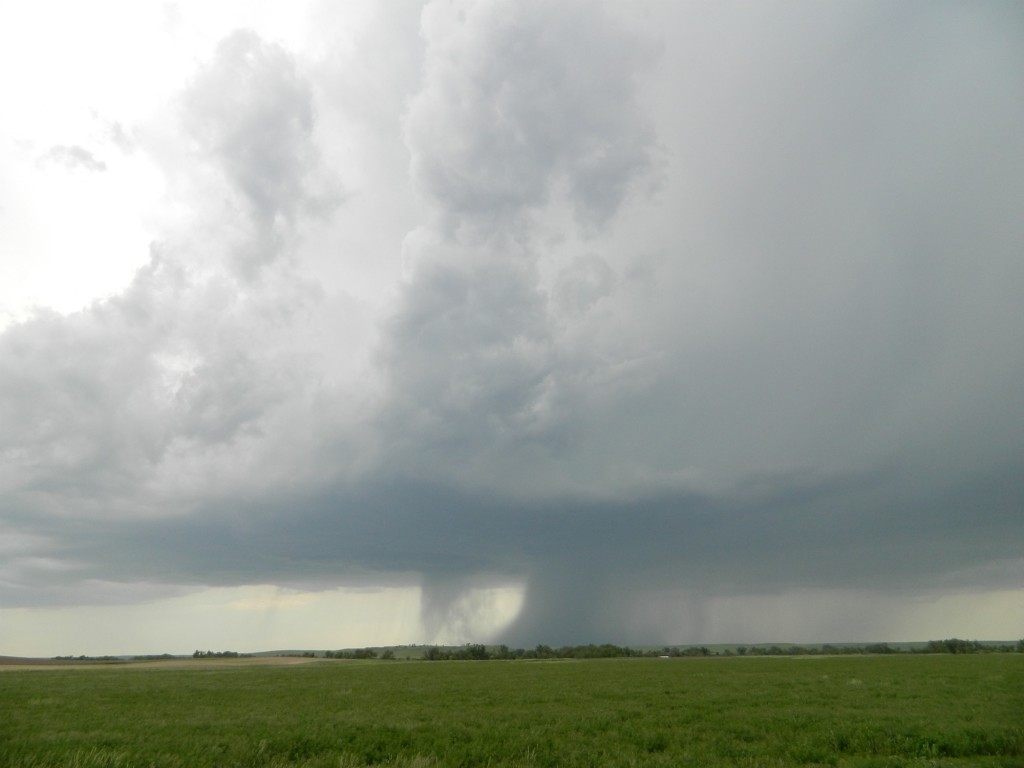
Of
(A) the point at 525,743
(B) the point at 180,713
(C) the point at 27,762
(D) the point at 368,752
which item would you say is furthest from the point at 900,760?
(B) the point at 180,713

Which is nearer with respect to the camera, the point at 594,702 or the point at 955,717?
the point at 955,717

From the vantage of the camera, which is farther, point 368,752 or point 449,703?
point 449,703

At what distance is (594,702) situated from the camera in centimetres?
3803

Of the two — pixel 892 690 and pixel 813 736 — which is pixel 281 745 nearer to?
pixel 813 736

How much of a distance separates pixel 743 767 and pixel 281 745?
1604 centimetres

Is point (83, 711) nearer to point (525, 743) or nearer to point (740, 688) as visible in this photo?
point (525, 743)

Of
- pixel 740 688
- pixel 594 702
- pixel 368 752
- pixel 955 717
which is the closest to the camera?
pixel 368 752

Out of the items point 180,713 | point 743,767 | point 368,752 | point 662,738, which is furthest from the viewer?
point 180,713

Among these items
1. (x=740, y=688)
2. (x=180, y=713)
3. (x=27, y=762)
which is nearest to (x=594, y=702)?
(x=740, y=688)

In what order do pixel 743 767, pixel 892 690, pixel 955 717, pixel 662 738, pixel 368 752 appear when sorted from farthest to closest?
pixel 892 690
pixel 955 717
pixel 662 738
pixel 368 752
pixel 743 767

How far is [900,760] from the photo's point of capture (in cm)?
1900

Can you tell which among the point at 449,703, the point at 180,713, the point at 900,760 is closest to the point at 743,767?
the point at 900,760

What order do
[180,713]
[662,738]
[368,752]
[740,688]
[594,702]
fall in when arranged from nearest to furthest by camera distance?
1. [368,752]
2. [662,738]
3. [180,713]
4. [594,702]
5. [740,688]

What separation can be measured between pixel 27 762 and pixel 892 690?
48.8 meters
